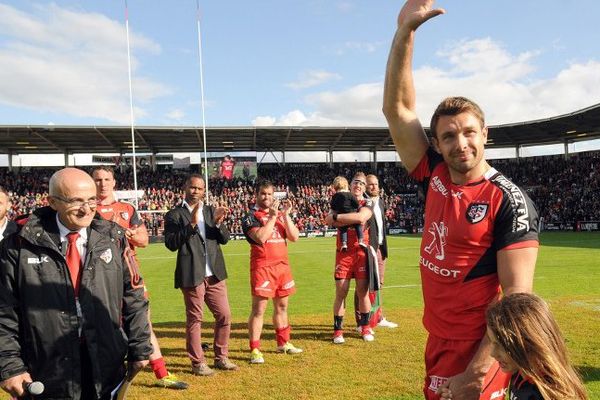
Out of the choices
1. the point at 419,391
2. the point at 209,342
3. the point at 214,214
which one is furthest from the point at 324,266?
the point at 419,391

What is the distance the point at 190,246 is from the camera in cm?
583

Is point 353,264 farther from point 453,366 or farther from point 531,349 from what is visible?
point 531,349

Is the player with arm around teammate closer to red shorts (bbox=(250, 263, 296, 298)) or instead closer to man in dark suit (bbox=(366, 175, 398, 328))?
man in dark suit (bbox=(366, 175, 398, 328))

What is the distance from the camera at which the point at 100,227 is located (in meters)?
3.13

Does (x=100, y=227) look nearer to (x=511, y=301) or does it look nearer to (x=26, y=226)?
(x=26, y=226)

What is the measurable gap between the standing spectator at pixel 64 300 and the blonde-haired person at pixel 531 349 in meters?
2.39

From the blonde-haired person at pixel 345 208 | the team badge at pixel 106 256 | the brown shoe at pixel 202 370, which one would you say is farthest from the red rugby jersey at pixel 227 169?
the team badge at pixel 106 256

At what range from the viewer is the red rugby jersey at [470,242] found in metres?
2.06

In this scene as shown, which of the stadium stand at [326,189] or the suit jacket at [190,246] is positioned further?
the stadium stand at [326,189]

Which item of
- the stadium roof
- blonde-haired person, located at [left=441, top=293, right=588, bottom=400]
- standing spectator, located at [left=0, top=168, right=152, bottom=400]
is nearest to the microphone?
standing spectator, located at [left=0, top=168, right=152, bottom=400]

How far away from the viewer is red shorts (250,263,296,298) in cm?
614

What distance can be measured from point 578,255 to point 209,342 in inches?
611

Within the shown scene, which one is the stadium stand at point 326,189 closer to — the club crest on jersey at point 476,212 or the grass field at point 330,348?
the grass field at point 330,348

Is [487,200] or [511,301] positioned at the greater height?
[487,200]
